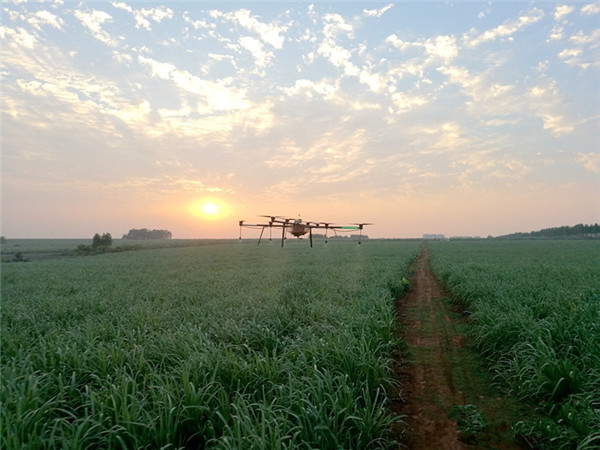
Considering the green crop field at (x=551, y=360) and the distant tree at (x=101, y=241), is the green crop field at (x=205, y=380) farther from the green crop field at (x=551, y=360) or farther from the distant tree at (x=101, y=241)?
the distant tree at (x=101, y=241)

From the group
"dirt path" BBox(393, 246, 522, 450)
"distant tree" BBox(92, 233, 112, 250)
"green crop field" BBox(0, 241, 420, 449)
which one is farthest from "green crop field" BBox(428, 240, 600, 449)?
"distant tree" BBox(92, 233, 112, 250)

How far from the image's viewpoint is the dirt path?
372 centimetres

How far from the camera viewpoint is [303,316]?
7.87 meters

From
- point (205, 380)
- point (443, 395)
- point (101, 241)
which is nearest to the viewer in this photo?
point (205, 380)

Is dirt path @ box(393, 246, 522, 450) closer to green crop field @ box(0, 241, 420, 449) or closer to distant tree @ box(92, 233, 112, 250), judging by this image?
green crop field @ box(0, 241, 420, 449)

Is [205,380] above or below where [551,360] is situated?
below

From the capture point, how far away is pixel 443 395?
4660mm

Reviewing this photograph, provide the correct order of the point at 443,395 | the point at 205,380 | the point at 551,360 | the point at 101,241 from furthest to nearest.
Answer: the point at 101,241 → the point at 443,395 → the point at 551,360 → the point at 205,380

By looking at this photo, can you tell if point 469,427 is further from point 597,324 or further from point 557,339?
point 597,324

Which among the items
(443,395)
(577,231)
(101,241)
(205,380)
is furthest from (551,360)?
(577,231)

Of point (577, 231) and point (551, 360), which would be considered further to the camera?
point (577, 231)

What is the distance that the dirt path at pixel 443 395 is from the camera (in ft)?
12.2

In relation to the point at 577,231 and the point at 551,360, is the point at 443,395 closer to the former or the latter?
the point at 551,360

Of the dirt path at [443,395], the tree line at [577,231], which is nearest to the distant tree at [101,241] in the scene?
the dirt path at [443,395]
